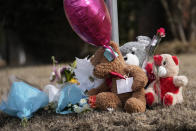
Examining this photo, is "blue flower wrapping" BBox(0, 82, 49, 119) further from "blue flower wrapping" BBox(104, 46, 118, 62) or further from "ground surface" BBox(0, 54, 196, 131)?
"blue flower wrapping" BBox(104, 46, 118, 62)

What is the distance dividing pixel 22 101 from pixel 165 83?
1.10m

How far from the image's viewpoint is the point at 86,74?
194 cm

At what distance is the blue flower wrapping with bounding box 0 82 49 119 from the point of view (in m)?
1.97

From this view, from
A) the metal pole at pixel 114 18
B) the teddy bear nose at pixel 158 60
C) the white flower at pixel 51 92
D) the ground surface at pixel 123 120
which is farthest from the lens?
the white flower at pixel 51 92

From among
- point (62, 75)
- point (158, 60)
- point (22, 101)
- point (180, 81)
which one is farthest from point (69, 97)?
point (180, 81)

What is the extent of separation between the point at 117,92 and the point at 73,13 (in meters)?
0.62

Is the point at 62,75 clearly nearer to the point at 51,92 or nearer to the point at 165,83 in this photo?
the point at 51,92

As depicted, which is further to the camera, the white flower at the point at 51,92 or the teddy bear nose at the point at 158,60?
the white flower at the point at 51,92

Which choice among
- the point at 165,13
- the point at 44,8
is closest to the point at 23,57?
the point at 44,8

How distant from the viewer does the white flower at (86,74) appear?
1910mm

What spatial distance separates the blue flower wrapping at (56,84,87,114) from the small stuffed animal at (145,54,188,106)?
53 cm

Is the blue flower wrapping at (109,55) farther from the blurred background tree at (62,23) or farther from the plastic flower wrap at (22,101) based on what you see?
the blurred background tree at (62,23)

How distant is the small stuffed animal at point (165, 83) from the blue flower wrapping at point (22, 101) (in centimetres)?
88

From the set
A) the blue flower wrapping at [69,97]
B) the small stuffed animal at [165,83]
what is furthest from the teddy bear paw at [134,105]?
the blue flower wrapping at [69,97]
